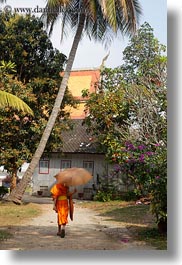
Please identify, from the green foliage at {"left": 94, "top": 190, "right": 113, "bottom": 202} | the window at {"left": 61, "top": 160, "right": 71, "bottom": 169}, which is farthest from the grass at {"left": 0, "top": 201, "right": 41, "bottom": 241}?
the green foliage at {"left": 94, "top": 190, "right": 113, "bottom": 202}

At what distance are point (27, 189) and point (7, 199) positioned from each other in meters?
0.74

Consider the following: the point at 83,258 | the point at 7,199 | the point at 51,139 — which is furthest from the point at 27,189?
the point at 83,258

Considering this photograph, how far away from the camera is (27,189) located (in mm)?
11938

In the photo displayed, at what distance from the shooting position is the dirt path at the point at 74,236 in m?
6.19

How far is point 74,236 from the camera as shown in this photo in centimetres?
701

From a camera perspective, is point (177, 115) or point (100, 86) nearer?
point (177, 115)

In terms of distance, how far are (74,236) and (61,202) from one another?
634 millimetres

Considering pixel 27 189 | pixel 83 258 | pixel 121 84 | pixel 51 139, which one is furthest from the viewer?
pixel 121 84

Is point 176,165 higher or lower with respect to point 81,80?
lower

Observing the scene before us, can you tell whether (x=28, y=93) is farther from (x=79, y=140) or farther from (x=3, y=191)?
(x=79, y=140)

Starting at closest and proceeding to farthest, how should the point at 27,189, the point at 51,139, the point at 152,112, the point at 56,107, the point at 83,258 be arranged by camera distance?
the point at 83,258 < the point at 152,112 < the point at 56,107 < the point at 27,189 < the point at 51,139

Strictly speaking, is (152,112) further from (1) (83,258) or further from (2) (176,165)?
(1) (83,258)

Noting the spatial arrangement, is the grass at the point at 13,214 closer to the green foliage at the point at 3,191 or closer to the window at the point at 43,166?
the green foliage at the point at 3,191

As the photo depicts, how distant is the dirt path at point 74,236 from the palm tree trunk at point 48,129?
2.29 m
